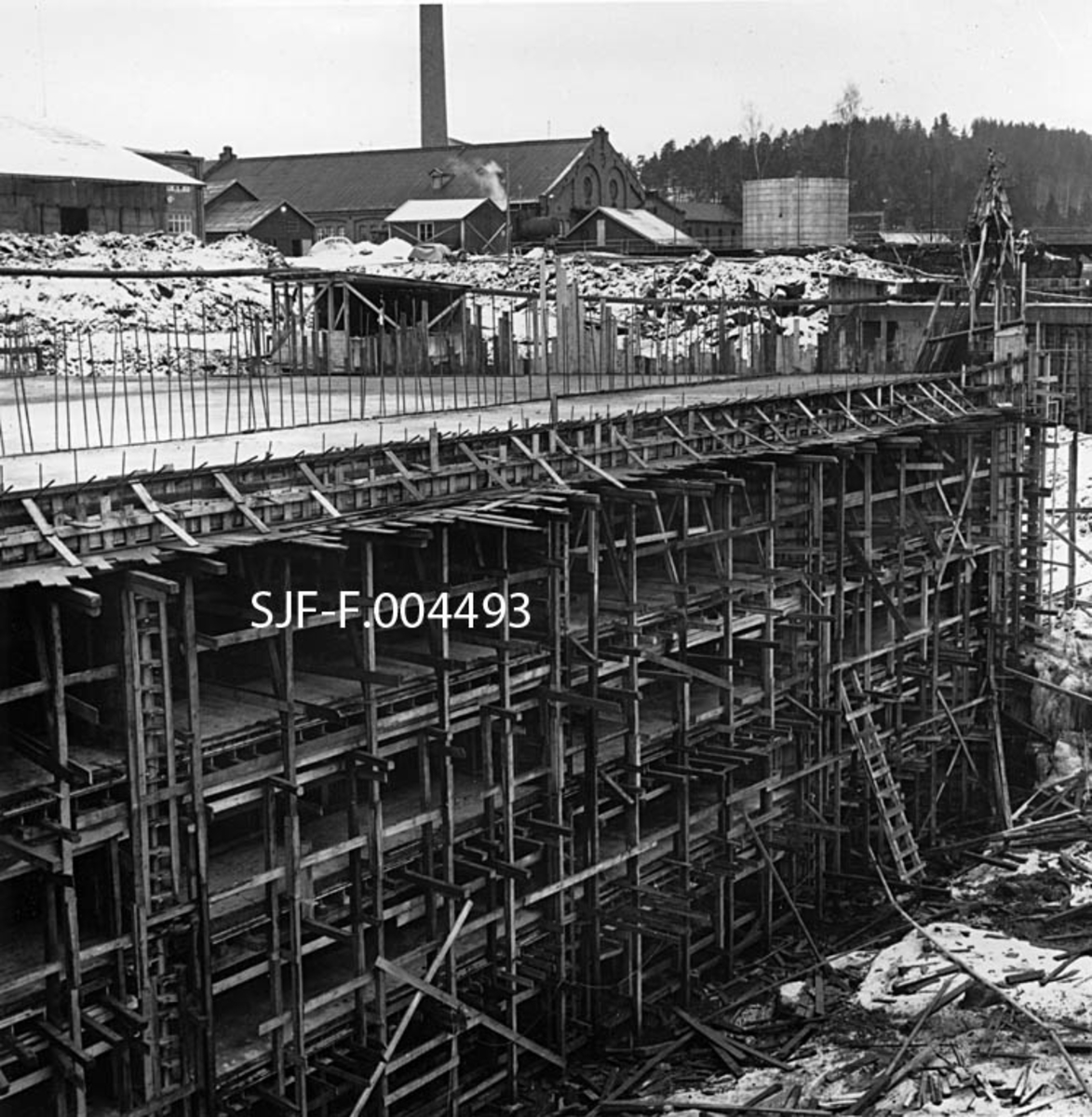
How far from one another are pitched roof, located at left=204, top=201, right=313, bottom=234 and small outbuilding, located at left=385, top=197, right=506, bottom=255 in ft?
17.6

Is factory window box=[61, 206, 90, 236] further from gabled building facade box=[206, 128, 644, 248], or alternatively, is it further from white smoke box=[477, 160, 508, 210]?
white smoke box=[477, 160, 508, 210]

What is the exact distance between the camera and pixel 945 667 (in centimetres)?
3014

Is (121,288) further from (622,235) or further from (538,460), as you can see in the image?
(622,235)

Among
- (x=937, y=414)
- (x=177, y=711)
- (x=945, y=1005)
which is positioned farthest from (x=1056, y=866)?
(x=177, y=711)

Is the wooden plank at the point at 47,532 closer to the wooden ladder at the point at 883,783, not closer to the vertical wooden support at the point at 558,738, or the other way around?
the vertical wooden support at the point at 558,738

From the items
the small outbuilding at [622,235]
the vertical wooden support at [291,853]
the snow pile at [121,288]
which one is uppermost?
the small outbuilding at [622,235]

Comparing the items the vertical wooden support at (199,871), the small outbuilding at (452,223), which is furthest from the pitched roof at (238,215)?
the vertical wooden support at (199,871)

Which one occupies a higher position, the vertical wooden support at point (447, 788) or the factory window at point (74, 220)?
the factory window at point (74, 220)

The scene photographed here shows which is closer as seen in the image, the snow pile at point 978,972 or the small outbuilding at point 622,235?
the snow pile at point 978,972

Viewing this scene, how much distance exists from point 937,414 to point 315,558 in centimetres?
1492

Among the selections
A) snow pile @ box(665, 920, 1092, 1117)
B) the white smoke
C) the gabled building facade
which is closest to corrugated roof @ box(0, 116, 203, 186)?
the gabled building facade

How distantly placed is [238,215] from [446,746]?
157ft

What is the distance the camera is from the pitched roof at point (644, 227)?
69500 mm

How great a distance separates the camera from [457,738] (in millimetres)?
21203
